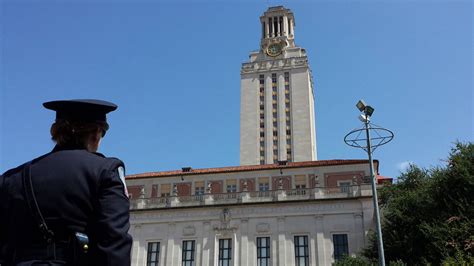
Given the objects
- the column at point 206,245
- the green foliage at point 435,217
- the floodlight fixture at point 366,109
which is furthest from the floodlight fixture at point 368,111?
the column at point 206,245

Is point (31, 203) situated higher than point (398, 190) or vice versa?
point (398, 190)

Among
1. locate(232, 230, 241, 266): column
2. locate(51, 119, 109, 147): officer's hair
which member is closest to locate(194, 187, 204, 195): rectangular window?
locate(232, 230, 241, 266): column

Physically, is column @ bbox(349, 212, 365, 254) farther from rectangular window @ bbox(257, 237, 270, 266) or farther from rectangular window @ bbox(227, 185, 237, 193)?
rectangular window @ bbox(227, 185, 237, 193)

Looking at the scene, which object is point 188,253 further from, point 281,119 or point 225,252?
point 281,119

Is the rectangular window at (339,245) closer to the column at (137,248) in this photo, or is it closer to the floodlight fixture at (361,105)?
the column at (137,248)

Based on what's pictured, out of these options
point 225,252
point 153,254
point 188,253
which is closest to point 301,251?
point 225,252

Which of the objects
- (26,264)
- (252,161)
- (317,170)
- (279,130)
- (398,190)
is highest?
(279,130)

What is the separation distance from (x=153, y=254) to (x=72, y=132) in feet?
161

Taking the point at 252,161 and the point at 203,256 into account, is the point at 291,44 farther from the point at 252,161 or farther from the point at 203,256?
the point at 203,256

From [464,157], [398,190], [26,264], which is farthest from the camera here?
[398,190]

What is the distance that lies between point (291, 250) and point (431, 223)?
1551 cm

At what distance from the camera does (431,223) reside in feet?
116

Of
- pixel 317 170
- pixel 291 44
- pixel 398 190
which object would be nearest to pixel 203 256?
pixel 317 170

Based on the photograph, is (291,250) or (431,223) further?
(291,250)
